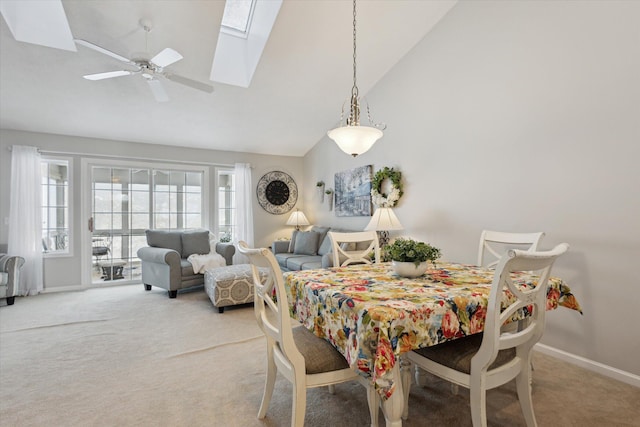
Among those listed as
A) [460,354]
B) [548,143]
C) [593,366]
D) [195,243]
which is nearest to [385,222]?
[548,143]

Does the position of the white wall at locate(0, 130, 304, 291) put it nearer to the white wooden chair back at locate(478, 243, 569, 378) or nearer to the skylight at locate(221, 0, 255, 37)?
the skylight at locate(221, 0, 255, 37)

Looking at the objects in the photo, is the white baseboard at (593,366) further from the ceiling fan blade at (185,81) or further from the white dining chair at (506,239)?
the ceiling fan blade at (185,81)

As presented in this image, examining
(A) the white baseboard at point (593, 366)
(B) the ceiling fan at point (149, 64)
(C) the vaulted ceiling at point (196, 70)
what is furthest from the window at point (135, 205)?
(A) the white baseboard at point (593, 366)

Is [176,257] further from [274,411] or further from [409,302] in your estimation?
[409,302]

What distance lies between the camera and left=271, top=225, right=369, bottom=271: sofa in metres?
4.57

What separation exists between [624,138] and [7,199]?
263 inches

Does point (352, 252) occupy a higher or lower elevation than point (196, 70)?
lower

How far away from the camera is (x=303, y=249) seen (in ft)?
16.9

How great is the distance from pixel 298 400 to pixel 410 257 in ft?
2.95

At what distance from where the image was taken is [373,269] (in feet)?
6.60

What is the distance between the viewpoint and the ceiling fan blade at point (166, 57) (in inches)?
101

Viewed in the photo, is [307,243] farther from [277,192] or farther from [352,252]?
[352,252]

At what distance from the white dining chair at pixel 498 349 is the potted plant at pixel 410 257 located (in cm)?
39

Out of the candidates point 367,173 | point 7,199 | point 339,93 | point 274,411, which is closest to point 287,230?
point 367,173
